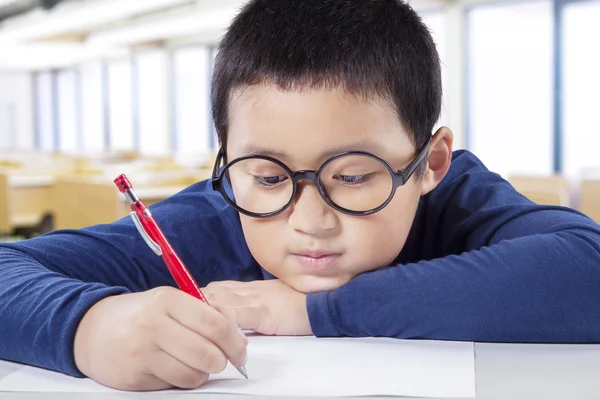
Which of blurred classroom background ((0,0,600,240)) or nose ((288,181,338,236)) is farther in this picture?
blurred classroom background ((0,0,600,240))

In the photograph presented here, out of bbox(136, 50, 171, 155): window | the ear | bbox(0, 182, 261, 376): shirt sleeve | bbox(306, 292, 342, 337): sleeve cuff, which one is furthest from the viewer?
bbox(136, 50, 171, 155): window

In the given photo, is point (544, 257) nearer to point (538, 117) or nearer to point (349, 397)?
point (349, 397)

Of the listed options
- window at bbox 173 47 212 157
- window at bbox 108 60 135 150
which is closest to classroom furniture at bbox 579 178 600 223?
window at bbox 173 47 212 157

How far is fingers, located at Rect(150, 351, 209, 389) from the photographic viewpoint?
0.67 meters

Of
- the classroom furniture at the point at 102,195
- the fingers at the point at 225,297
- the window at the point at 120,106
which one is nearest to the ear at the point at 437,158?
the fingers at the point at 225,297

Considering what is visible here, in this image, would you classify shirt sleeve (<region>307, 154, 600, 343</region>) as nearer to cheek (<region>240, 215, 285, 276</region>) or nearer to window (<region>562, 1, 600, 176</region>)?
cheek (<region>240, 215, 285, 276</region>)

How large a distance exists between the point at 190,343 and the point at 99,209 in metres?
3.34

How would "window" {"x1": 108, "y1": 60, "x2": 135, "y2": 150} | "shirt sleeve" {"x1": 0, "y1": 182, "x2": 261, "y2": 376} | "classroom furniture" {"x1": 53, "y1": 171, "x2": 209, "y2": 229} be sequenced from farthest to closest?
"window" {"x1": 108, "y1": 60, "x2": 135, "y2": 150} → "classroom furniture" {"x1": 53, "y1": 171, "x2": 209, "y2": 229} → "shirt sleeve" {"x1": 0, "y1": 182, "x2": 261, "y2": 376}

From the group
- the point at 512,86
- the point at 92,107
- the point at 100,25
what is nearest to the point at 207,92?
the point at 512,86

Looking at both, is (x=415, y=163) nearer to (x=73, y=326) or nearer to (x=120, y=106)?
(x=73, y=326)

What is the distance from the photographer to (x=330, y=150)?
2.92 feet

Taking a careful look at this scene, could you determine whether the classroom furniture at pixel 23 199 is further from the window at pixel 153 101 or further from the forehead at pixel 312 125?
the window at pixel 153 101

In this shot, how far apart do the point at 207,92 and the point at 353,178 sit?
0.44 meters

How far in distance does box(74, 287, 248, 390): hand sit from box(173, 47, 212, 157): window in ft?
38.9
